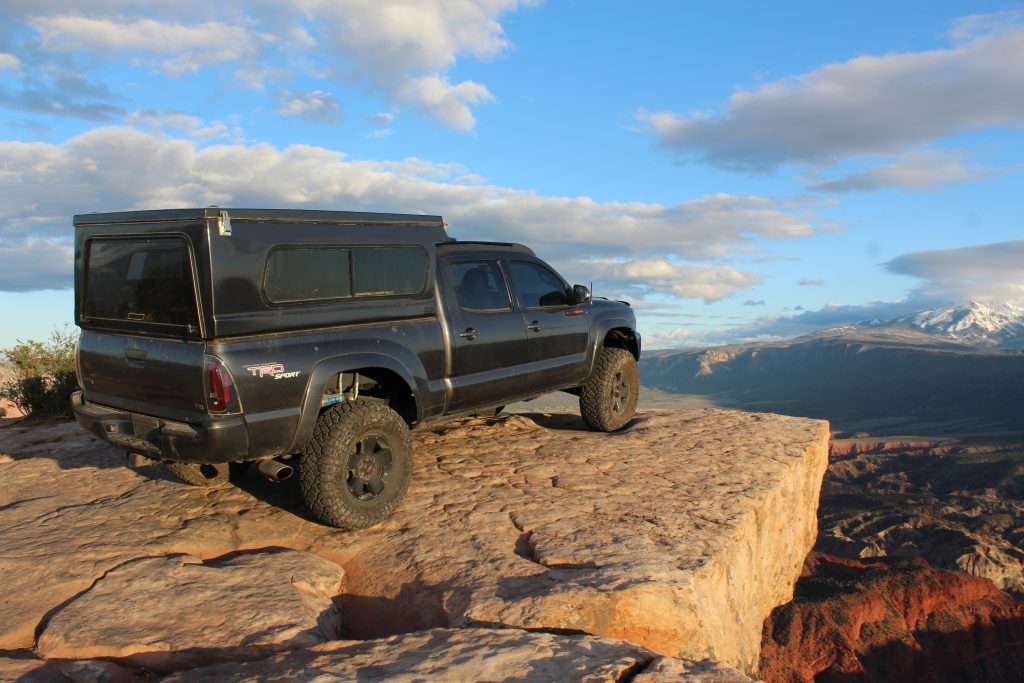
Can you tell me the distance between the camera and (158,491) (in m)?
5.76

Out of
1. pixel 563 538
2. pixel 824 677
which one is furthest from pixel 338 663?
pixel 824 677

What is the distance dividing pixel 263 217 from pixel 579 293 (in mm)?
3428

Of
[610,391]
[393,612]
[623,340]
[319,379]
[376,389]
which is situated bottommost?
[393,612]

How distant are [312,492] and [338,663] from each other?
5.90 feet

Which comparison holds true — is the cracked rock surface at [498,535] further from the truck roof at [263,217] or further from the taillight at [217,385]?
the truck roof at [263,217]

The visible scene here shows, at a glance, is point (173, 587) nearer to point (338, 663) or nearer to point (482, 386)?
point (338, 663)

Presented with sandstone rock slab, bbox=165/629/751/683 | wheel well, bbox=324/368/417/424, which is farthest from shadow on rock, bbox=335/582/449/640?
wheel well, bbox=324/368/417/424

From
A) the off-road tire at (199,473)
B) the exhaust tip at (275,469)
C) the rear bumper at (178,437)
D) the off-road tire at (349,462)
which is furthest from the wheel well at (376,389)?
the off-road tire at (199,473)

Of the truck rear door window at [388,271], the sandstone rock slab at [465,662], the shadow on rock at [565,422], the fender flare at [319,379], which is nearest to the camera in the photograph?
the sandstone rock slab at [465,662]

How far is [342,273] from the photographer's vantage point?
5.03 metres

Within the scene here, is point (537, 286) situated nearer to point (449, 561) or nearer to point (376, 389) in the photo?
point (376, 389)

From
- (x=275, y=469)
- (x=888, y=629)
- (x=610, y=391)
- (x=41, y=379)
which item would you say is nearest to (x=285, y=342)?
(x=275, y=469)

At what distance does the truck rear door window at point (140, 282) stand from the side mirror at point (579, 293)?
12.4 feet

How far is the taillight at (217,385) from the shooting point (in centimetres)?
424
